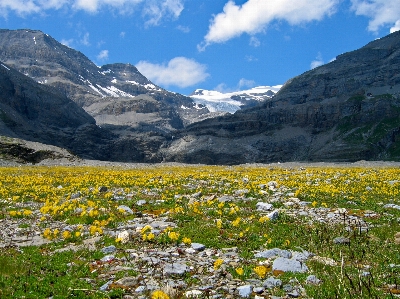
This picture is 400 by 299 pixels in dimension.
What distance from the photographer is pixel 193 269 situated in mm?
7184

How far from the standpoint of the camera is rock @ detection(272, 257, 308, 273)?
702 cm

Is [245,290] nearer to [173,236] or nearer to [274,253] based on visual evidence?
A: [274,253]

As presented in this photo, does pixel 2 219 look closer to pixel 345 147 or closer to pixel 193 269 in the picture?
pixel 193 269

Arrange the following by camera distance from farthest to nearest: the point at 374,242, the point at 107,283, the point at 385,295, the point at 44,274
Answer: the point at 374,242, the point at 44,274, the point at 107,283, the point at 385,295

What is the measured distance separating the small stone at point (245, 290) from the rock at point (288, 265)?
1.25 metres

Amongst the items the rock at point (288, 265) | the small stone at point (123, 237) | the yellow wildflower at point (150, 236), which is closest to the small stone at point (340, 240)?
the rock at point (288, 265)

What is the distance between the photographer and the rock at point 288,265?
276 inches

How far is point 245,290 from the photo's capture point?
235 inches

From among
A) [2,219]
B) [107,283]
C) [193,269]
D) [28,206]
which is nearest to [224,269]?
[193,269]

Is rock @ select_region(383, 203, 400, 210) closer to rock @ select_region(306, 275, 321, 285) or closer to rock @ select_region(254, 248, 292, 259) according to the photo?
rock @ select_region(254, 248, 292, 259)

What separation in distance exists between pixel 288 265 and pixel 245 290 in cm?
159

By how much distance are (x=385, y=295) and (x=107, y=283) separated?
487cm

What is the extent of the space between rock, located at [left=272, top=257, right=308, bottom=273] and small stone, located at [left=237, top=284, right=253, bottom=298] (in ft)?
4.09

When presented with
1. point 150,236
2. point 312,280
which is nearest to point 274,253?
point 312,280
